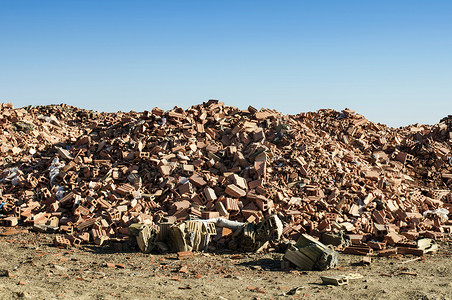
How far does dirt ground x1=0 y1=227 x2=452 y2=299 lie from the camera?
7.56m

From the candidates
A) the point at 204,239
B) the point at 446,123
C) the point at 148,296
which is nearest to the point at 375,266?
the point at 204,239

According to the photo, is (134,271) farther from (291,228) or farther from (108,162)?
(108,162)

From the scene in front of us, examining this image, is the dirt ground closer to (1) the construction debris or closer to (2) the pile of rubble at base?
(1) the construction debris

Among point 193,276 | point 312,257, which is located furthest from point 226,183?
point 193,276

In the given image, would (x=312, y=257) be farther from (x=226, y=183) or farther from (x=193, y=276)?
(x=226, y=183)

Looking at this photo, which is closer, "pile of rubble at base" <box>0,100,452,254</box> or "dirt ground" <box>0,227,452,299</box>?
"dirt ground" <box>0,227,452,299</box>

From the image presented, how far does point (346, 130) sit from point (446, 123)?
7426mm

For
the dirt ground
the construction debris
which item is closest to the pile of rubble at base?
the dirt ground

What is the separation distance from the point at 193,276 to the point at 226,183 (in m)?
4.49

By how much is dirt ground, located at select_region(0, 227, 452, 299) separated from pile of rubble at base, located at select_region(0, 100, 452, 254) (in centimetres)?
77

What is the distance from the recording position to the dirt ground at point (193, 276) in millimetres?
7559

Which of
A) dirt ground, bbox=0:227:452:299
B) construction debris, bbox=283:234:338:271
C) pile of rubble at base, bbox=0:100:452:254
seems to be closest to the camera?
dirt ground, bbox=0:227:452:299

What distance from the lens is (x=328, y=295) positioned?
7633 mm

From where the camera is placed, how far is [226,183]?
508 inches
